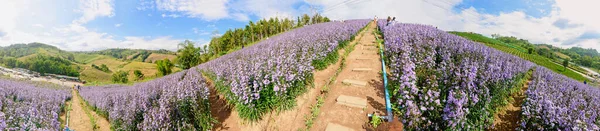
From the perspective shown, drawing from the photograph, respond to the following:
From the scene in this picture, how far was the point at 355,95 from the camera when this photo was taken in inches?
254

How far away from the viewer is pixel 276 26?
189 ft

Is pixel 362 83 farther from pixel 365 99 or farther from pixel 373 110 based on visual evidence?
pixel 373 110

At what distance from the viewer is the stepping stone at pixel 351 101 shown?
19.0ft

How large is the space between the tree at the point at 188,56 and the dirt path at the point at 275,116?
55.4m

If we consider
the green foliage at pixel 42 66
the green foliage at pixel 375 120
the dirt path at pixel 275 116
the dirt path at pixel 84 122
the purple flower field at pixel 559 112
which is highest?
the purple flower field at pixel 559 112

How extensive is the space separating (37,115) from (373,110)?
847 cm

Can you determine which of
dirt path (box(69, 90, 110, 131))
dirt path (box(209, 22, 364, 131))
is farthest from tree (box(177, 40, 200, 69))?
dirt path (box(209, 22, 364, 131))

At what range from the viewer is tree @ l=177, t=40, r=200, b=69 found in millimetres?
58625

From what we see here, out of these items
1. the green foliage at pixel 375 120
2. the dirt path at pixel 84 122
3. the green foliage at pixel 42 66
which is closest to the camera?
the green foliage at pixel 375 120

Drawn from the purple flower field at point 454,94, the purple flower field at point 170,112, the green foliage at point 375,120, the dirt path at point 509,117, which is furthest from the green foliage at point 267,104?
the dirt path at point 509,117

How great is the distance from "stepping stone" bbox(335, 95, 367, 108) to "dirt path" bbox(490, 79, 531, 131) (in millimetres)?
2598

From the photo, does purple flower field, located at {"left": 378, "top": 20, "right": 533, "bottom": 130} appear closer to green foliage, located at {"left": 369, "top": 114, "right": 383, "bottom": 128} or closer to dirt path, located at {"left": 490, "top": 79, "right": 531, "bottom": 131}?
dirt path, located at {"left": 490, "top": 79, "right": 531, "bottom": 131}

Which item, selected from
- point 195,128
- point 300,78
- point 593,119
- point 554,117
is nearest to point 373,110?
point 300,78

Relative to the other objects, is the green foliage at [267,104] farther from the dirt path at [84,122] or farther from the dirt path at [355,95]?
the dirt path at [84,122]
